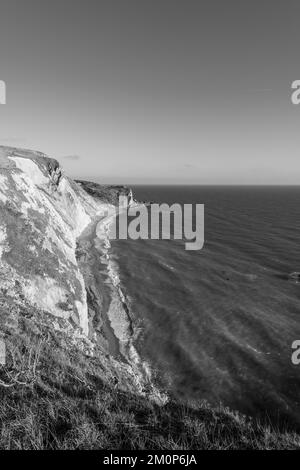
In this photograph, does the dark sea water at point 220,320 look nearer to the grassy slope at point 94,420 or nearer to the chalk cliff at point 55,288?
Answer: the chalk cliff at point 55,288

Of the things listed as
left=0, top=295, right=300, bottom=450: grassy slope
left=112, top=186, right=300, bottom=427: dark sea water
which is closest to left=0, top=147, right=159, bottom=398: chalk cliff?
left=112, top=186, right=300, bottom=427: dark sea water

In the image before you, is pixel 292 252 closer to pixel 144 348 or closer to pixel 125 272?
pixel 125 272

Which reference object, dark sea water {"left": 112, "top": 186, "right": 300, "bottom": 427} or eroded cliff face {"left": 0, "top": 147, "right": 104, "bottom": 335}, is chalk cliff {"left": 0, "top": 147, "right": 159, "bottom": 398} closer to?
eroded cliff face {"left": 0, "top": 147, "right": 104, "bottom": 335}

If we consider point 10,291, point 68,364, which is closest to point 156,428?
point 68,364

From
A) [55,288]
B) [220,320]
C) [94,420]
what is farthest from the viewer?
[220,320]

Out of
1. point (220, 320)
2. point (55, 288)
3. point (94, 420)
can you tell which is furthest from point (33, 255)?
point (220, 320)

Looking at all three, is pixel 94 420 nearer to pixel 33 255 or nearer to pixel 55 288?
pixel 55 288

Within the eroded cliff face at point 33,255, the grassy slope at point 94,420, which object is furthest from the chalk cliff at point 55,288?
the grassy slope at point 94,420
